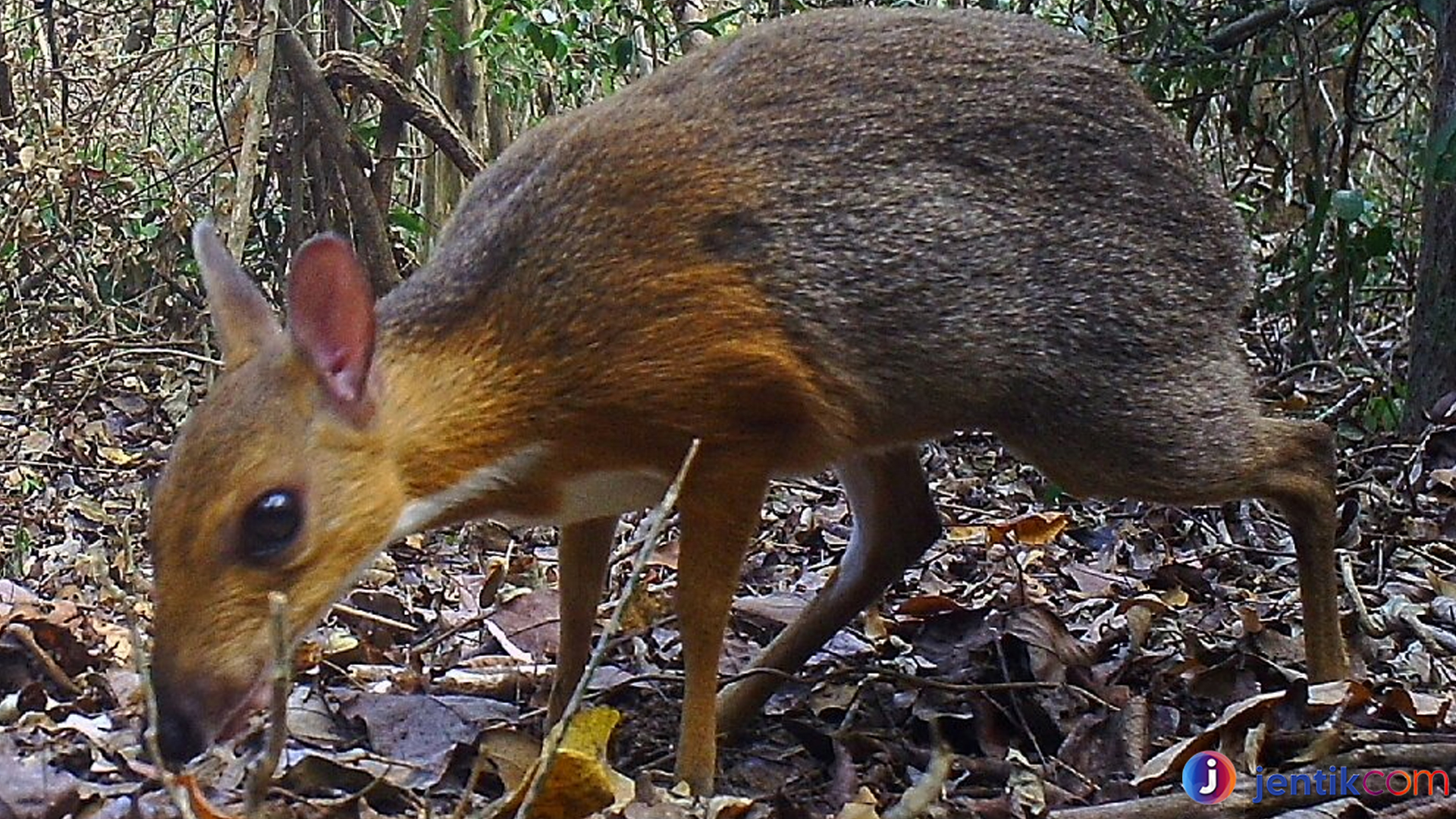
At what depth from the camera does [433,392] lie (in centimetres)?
312

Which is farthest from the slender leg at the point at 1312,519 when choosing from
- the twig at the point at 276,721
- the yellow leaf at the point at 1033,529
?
the twig at the point at 276,721

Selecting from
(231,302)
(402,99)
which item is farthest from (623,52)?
(231,302)

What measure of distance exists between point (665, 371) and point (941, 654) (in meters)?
1.29

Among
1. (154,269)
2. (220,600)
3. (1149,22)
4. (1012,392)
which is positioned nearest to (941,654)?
(1012,392)

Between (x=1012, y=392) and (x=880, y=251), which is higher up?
(x=880, y=251)

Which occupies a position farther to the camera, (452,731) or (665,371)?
(452,731)

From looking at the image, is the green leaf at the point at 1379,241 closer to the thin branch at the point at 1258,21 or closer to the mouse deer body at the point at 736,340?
the thin branch at the point at 1258,21

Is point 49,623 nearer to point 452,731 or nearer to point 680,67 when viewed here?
point 452,731

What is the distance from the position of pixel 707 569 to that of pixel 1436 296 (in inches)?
126

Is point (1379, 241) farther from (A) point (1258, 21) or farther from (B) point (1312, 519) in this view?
(B) point (1312, 519)

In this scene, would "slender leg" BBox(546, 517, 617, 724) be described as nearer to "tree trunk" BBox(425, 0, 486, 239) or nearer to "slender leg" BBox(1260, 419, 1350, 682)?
"slender leg" BBox(1260, 419, 1350, 682)

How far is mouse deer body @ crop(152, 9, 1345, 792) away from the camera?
9.68 feet

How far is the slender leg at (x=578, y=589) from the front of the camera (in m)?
3.56

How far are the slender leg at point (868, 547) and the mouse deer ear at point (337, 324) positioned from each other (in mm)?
1154
